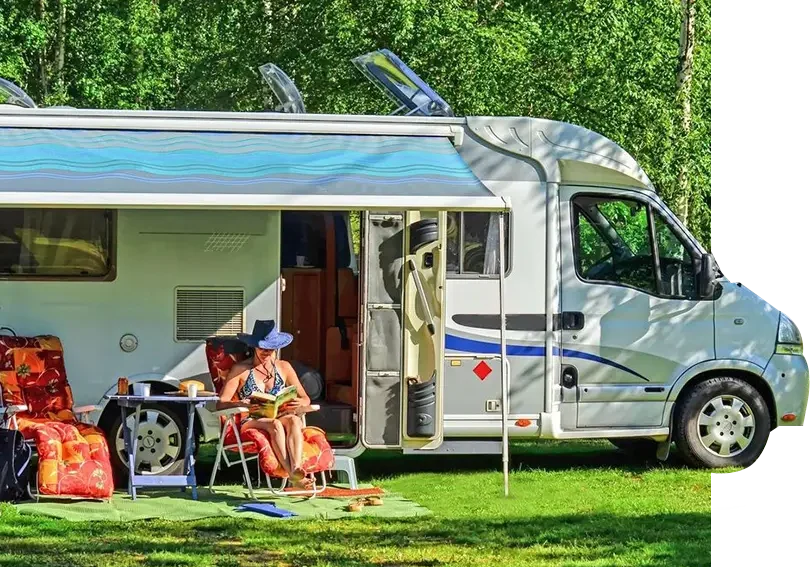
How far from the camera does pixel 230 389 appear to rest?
29.7 feet

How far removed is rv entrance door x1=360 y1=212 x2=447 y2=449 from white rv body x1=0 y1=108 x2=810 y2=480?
0.02 meters

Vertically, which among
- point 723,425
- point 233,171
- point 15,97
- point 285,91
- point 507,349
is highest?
point 285,91

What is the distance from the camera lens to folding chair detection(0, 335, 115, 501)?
8.60 m

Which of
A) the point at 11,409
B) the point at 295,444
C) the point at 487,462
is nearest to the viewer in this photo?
the point at 11,409

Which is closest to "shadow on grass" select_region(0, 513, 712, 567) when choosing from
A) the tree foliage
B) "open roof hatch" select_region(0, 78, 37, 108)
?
"open roof hatch" select_region(0, 78, 37, 108)

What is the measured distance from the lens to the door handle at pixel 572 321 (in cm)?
994

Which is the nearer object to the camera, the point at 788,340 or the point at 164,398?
the point at 164,398

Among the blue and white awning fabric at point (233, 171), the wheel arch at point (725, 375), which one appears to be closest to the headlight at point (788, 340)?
the wheel arch at point (725, 375)

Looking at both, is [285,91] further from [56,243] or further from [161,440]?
[161,440]

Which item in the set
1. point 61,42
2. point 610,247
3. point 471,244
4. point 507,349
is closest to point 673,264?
point 610,247

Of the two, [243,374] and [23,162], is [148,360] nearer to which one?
[243,374]

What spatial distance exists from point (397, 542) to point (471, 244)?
301 cm

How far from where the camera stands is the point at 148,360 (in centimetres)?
945

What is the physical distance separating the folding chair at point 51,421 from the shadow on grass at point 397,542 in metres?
0.93
